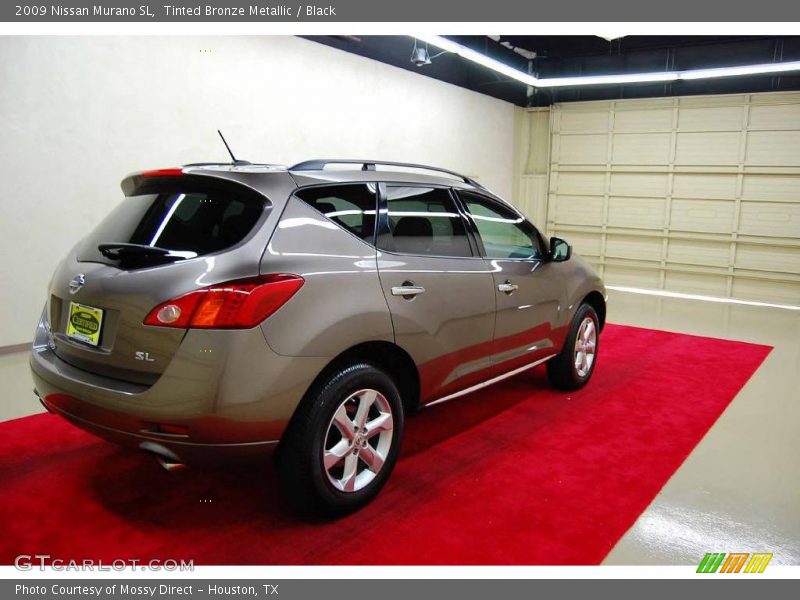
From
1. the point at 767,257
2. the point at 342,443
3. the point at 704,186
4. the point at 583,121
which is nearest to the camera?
the point at 342,443

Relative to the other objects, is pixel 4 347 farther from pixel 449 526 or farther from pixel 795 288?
pixel 795 288

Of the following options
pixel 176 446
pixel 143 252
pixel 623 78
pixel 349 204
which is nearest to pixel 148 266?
pixel 143 252

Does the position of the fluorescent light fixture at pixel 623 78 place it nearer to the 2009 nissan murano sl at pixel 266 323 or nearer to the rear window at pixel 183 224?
the 2009 nissan murano sl at pixel 266 323

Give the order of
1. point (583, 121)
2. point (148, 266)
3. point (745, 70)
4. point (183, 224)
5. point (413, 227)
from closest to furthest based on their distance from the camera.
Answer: point (148, 266), point (183, 224), point (413, 227), point (745, 70), point (583, 121)

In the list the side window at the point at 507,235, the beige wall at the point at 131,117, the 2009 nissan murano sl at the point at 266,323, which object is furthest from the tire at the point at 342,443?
the beige wall at the point at 131,117

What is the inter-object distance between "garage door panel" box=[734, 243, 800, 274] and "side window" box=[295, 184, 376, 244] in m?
8.33

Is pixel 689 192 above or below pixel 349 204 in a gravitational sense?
above

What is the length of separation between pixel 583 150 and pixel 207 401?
387 inches

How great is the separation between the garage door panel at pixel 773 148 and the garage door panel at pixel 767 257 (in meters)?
1.22

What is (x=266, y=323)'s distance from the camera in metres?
2.08

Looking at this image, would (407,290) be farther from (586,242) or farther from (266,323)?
(586,242)

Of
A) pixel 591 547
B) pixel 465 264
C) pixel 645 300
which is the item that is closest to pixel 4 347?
pixel 465 264

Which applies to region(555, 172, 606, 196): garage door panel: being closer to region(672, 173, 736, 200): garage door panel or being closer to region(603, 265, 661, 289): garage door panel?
region(672, 173, 736, 200): garage door panel

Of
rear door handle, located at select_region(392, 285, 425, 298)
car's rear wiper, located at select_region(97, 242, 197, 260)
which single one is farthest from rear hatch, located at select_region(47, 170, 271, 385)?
rear door handle, located at select_region(392, 285, 425, 298)
